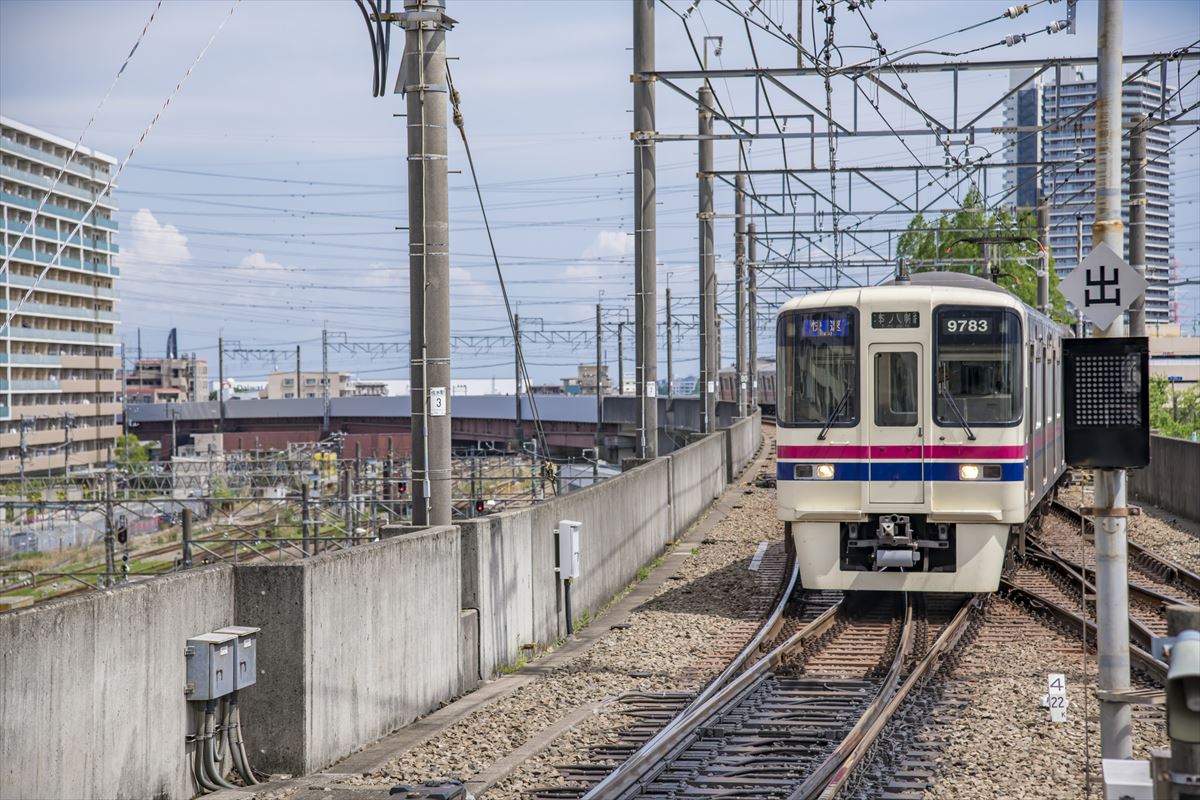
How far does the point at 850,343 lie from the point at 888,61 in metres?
5.31

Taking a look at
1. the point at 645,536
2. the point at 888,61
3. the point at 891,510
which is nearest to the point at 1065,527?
the point at 645,536

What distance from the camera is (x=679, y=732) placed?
8578 mm

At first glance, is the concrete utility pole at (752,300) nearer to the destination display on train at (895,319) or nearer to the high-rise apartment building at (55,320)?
the destination display on train at (895,319)

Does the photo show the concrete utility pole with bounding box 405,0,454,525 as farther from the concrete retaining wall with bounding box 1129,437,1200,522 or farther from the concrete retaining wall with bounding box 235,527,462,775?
the concrete retaining wall with bounding box 1129,437,1200,522

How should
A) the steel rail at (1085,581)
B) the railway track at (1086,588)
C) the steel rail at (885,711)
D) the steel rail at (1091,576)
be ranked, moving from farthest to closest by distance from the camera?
1. the steel rail at (1091,576)
2. the railway track at (1086,588)
3. the steel rail at (1085,581)
4. the steel rail at (885,711)

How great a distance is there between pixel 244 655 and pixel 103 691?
4.08 ft

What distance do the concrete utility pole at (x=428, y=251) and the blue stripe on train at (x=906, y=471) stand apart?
4091 mm

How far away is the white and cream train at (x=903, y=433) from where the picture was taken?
13.1 metres

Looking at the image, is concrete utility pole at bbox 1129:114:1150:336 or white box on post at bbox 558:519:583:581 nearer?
white box on post at bbox 558:519:583:581

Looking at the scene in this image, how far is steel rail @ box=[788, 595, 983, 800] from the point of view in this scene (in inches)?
289

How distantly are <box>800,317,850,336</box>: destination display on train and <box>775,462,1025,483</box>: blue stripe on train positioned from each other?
1.27 meters

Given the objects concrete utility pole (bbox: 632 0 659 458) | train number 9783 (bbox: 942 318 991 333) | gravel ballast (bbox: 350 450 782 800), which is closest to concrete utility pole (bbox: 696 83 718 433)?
concrete utility pole (bbox: 632 0 659 458)

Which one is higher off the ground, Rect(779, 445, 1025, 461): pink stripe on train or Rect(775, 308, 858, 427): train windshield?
Rect(775, 308, 858, 427): train windshield

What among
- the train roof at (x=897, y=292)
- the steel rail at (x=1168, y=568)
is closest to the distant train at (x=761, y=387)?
the steel rail at (x=1168, y=568)
